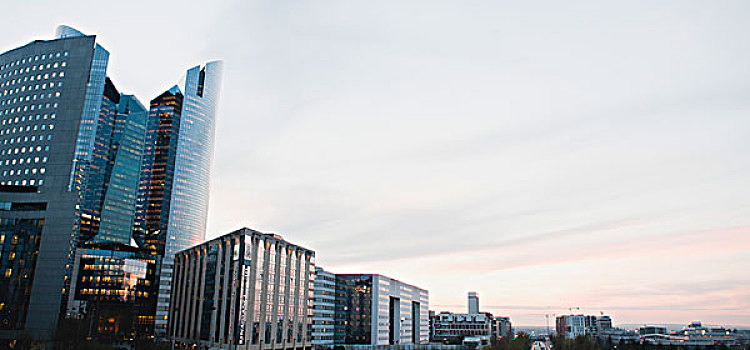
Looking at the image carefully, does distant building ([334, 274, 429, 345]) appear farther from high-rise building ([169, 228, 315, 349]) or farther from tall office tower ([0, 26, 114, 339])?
tall office tower ([0, 26, 114, 339])

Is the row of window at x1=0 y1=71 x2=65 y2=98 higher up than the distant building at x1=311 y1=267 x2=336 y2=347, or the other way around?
the row of window at x1=0 y1=71 x2=65 y2=98

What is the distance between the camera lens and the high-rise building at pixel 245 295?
84.8 metres

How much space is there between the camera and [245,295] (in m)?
85.6

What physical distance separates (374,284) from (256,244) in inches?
3261

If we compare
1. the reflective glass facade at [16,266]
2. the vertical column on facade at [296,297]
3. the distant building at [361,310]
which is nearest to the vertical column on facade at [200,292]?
the vertical column on facade at [296,297]

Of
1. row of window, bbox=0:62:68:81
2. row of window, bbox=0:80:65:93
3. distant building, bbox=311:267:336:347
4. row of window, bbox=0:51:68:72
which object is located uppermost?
row of window, bbox=0:51:68:72

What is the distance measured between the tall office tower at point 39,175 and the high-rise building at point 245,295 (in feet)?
112

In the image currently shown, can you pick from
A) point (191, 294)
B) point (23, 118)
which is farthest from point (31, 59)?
point (191, 294)

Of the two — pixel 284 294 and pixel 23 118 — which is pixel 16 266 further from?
pixel 284 294

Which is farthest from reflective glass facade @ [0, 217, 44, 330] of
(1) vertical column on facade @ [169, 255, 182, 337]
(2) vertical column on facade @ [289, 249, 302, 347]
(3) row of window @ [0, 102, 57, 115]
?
(2) vertical column on facade @ [289, 249, 302, 347]

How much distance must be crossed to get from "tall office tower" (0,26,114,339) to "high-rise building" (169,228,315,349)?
34.1 meters

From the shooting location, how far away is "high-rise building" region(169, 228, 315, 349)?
84812 millimetres

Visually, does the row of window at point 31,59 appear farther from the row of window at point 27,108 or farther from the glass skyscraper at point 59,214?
the row of window at point 27,108

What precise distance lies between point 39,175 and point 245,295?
8372 centimetres
